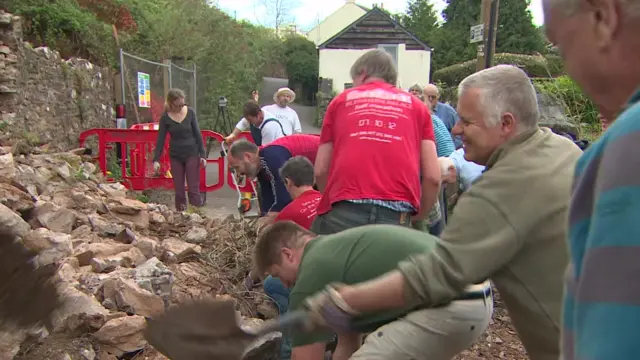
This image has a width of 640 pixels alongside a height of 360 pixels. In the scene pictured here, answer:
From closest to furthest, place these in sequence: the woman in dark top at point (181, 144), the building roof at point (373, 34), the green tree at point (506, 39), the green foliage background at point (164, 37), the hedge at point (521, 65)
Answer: the woman in dark top at point (181, 144) < the green foliage background at point (164, 37) < the hedge at point (521, 65) < the building roof at point (373, 34) < the green tree at point (506, 39)

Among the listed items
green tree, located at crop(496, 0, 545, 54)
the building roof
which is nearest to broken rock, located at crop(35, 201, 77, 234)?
the building roof

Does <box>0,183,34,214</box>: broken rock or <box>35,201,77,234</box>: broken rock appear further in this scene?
<box>35,201,77,234</box>: broken rock

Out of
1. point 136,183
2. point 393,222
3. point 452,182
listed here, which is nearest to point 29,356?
point 393,222

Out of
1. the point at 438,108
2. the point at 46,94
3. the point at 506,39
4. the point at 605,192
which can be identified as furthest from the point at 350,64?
the point at 605,192

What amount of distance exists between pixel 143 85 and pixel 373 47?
16.9 m

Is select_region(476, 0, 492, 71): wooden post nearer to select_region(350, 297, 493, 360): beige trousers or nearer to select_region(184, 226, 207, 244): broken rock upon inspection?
select_region(184, 226, 207, 244): broken rock

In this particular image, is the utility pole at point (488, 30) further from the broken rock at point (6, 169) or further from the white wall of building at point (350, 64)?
the white wall of building at point (350, 64)

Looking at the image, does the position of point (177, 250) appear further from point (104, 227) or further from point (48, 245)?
point (48, 245)

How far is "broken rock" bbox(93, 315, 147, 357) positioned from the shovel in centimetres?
98

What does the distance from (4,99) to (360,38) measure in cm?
2174

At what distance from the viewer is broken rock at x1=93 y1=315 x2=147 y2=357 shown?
127 inches

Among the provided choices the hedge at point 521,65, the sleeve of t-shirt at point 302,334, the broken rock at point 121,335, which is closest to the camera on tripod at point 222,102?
the hedge at point 521,65

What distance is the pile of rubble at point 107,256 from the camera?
124 inches

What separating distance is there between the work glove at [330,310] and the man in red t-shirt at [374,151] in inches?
51.4
